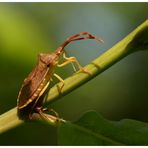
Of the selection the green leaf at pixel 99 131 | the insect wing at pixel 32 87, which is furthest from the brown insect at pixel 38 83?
the green leaf at pixel 99 131

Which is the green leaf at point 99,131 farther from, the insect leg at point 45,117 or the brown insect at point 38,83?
the brown insect at point 38,83

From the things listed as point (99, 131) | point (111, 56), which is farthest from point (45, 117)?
point (111, 56)

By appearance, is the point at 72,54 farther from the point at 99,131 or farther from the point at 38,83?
the point at 99,131

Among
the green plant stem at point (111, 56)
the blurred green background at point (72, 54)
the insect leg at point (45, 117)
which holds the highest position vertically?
the green plant stem at point (111, 56)

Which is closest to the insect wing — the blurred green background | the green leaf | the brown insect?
the brown insect

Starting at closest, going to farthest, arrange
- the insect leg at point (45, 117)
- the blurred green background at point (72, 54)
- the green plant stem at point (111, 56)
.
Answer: the green plant stem at point (111, 56), the insect leg at point (45, 117), the blurred green background at point (72, 54)

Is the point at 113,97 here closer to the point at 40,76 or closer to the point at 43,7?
→ the point at 43,7

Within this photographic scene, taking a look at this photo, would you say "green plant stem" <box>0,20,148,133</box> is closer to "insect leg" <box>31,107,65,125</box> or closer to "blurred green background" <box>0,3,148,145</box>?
"insect leg" <box>31,107,65,125</box>
